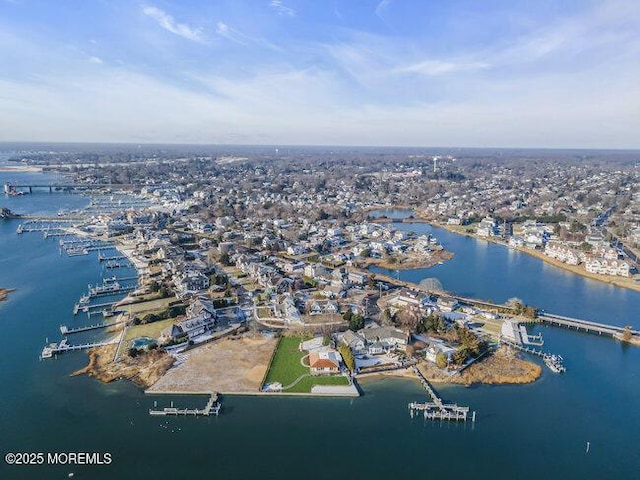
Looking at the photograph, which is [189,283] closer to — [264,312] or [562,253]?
[264,312]

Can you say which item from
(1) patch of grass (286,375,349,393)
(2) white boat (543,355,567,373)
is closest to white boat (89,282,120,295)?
(1) patch of grass (286,375,349,393)

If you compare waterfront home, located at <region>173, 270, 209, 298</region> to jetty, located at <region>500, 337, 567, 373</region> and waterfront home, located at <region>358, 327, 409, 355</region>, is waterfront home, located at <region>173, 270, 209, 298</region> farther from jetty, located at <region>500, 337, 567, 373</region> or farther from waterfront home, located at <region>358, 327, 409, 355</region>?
jetty, located at <region>500, 337, 567, 373</region>

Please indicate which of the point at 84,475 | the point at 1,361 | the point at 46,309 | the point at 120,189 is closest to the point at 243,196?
the point at 120,189

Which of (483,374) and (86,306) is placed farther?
(86,306)

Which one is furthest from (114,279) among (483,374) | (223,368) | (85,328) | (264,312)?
(483,374)

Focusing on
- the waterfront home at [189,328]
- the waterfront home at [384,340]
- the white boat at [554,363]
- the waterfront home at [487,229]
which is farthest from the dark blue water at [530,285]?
the waterfront home at [189,328]

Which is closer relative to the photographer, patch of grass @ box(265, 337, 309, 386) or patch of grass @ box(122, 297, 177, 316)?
patch of grass @ box(265, 337, 309, 386)
